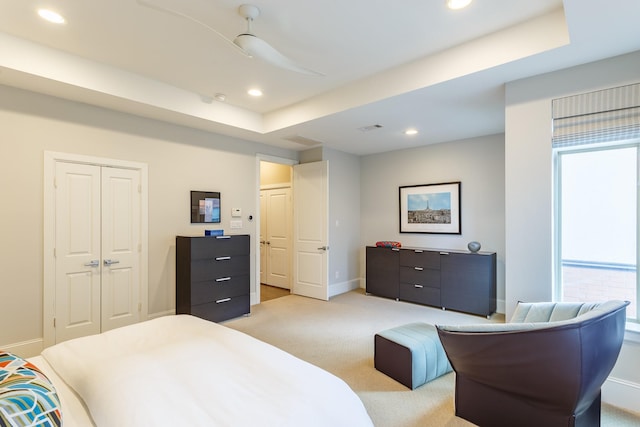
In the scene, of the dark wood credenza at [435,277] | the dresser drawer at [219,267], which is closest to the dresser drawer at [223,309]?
the dresser drawer at [219,267]

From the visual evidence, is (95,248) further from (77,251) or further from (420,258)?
(420,258)

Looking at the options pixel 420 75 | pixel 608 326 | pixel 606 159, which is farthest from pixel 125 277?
pixel 606 159

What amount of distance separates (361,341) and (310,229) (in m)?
2.37

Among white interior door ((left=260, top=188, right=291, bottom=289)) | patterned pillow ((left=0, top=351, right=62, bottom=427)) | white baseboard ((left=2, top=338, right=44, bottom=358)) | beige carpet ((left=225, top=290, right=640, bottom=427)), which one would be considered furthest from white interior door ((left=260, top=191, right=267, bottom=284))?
patterned pillow ((left=0, top=351, right=62, bottom=427))

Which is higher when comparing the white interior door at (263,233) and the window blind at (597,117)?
the window blind at (597,117)

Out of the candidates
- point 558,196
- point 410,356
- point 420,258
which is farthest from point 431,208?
point 410,356

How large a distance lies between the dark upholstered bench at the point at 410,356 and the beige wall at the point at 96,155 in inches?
110

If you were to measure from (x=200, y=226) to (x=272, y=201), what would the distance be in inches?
87.4

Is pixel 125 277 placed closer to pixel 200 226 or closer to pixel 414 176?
pixel 200 226

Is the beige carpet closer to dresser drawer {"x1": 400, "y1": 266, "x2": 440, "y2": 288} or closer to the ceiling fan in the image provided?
dresser drawer {"x1": 400, "y1": 266, "x2": 440, "y2": 288}

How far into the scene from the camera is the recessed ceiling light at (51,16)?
2.34 meters

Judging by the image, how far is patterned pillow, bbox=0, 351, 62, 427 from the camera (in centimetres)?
92

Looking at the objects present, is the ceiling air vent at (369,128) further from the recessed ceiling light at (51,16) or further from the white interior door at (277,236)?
the recessed ceiling light at (51,16)

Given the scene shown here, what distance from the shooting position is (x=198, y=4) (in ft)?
7.38
